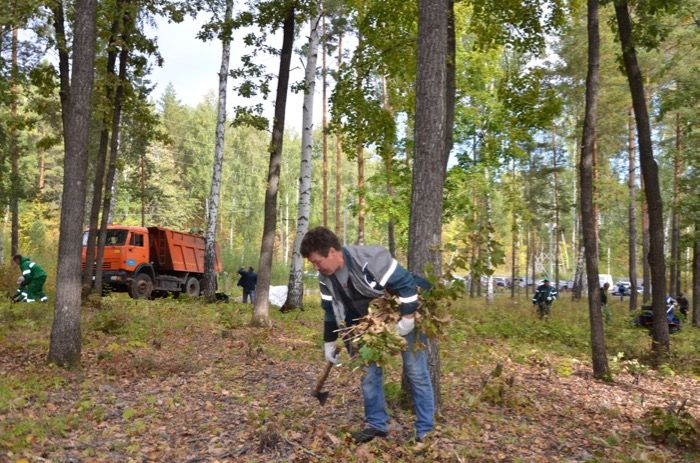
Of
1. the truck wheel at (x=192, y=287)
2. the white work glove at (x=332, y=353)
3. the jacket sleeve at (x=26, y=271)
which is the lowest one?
the truck wheel at (x=192, y=287)

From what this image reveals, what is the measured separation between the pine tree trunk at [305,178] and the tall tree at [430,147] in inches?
371

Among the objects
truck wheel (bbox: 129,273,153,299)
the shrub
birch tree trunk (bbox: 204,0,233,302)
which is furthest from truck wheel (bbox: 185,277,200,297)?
the shrub

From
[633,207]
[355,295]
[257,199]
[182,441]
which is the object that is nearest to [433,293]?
[355,295]

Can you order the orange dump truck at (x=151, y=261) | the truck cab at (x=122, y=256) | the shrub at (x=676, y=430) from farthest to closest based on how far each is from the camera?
the orange dump truck at (x=151, y=261)
the truck cab at (x=122, y=256)
the shrub at (x=676, y=430)

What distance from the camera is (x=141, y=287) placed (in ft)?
54.4

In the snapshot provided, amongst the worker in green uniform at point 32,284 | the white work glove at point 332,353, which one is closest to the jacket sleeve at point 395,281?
the white work glove at point 332,353

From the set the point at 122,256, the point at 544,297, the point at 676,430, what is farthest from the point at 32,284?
the point at 544,297

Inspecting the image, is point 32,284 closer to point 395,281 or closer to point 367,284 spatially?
point 367,284

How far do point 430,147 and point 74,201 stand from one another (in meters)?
5.17

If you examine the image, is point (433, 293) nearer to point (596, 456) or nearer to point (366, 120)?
A: point (596, 456)

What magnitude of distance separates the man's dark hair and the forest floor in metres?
0.97

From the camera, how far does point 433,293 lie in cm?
407

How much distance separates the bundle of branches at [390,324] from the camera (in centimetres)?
370

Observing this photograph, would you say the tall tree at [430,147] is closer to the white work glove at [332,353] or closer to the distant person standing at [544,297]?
the white work glove at [332,353]
